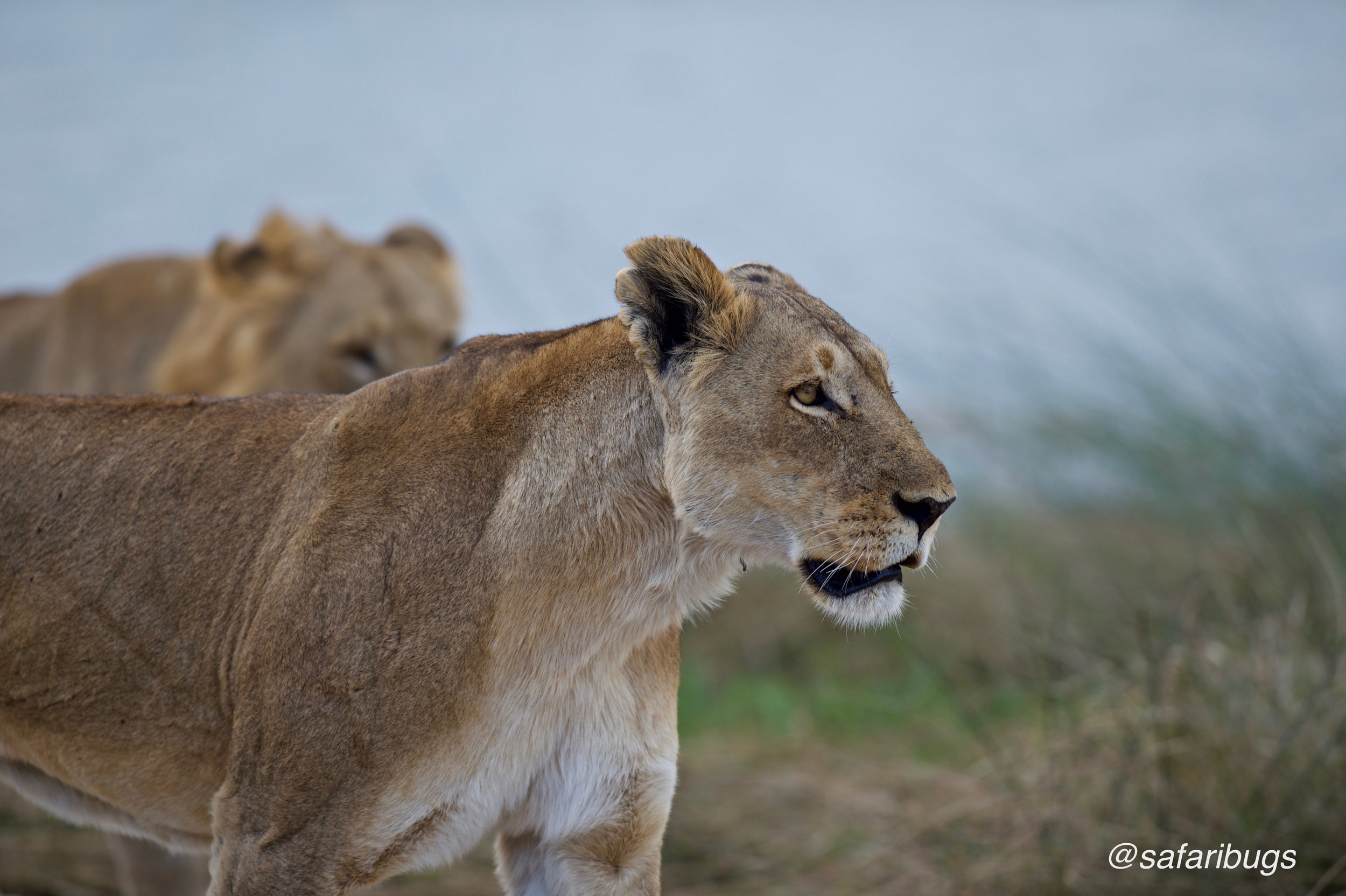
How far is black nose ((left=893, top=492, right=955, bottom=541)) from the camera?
8.38ft

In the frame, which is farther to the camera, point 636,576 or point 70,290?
point 70,290

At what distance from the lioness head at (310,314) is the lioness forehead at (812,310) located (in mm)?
2509

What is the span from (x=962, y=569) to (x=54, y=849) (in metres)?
5.70

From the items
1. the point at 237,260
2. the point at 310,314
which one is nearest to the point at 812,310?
the point at 310,314

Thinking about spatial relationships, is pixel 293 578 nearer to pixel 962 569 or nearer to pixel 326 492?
pixel 326 492

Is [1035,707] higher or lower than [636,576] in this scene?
higher

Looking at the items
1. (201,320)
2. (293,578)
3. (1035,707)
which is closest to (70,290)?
(201,320)

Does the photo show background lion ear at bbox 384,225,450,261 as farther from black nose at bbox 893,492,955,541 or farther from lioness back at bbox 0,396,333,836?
black nose at bbox 893,492,955,541

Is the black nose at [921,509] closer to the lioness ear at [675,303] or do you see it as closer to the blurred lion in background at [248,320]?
the lioness ear at [675,303]

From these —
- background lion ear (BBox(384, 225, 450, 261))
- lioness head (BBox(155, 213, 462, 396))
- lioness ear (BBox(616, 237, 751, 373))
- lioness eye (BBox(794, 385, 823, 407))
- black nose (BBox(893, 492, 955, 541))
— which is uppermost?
background lion ear (BBox(384, 225, 450, 261))

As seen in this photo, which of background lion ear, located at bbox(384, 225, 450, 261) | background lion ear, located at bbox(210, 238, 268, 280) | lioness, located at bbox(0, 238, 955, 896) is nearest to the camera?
lioness, located at bbox(0, 238, 955, 896)

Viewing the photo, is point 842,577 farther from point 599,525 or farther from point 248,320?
point 248,320

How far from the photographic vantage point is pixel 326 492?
2.79 m

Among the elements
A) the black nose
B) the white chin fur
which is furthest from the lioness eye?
the white chin fur
